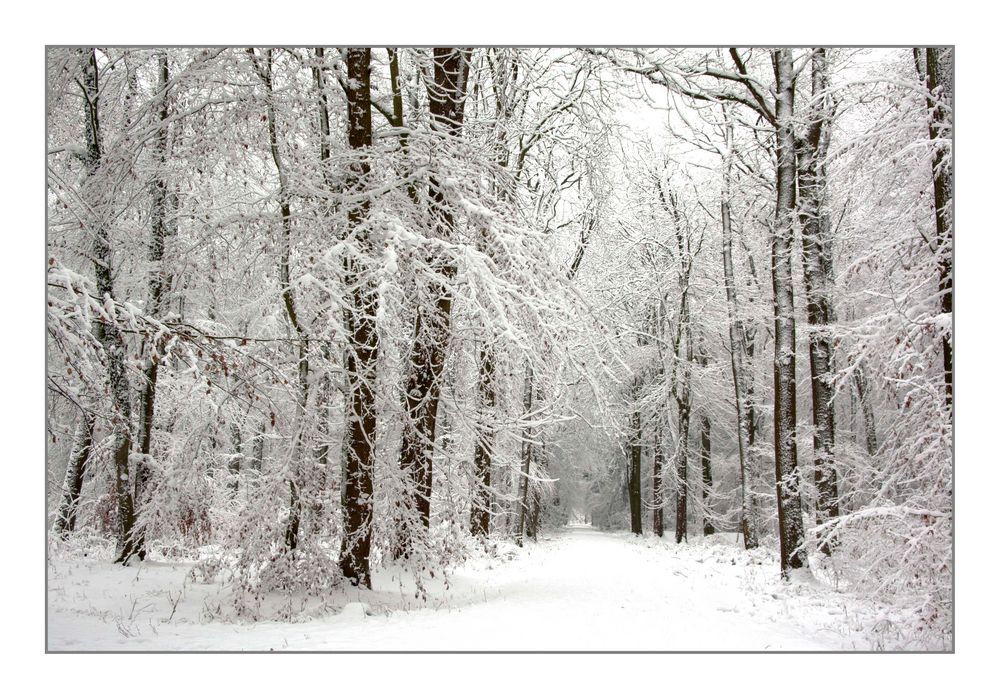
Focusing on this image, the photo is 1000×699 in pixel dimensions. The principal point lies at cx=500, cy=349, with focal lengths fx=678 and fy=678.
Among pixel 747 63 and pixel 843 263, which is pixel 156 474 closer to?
pixel 843 263

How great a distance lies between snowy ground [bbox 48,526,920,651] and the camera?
4.80 m

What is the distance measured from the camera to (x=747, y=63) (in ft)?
25.5

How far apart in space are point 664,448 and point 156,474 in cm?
1428

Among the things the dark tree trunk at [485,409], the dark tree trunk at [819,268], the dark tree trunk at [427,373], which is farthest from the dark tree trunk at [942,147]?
the dark tree trunk at [427,373]

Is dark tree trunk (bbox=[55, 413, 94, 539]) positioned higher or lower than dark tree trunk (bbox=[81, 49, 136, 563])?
lower

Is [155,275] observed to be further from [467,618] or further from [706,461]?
[706,461]

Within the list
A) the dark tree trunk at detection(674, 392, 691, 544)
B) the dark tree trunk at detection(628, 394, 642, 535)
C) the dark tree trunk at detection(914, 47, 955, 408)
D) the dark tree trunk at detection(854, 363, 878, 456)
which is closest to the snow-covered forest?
the dark tree trunk at detection(914, 47, 955, 408)

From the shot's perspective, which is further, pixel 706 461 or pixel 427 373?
pixel 706 461

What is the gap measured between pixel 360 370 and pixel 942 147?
4.88m

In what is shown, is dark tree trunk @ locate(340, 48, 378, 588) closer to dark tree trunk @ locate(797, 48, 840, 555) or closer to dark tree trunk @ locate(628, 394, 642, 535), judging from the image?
dark tree trunk @ locate(797, 48, 840, 555)

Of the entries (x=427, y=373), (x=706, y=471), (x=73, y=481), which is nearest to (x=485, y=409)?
(x=427, y=373)

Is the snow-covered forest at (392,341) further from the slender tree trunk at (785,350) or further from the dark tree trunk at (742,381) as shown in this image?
the dark tree trunk at (742,381)

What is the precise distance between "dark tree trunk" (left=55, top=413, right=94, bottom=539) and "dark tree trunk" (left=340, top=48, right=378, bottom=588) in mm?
1920

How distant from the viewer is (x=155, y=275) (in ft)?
21.8
